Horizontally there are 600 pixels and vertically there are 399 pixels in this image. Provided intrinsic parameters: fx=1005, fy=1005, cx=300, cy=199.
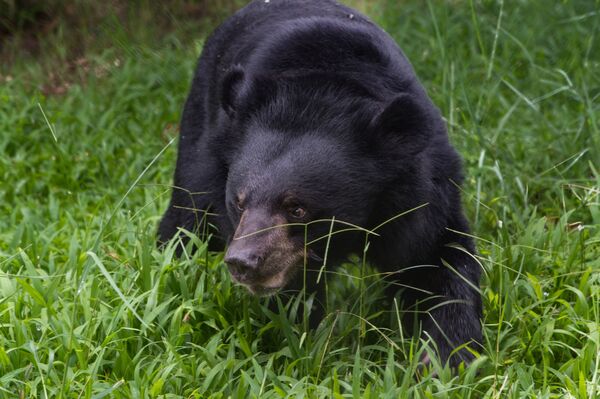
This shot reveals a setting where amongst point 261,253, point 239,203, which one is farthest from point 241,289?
point 261,253

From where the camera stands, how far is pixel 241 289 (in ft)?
14.3

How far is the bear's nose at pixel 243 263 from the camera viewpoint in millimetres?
3545

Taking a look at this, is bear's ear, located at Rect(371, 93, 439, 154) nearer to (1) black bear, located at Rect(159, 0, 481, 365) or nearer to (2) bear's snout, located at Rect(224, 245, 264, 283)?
(1) black bear, located at Rect(159, 0, 481, 365)

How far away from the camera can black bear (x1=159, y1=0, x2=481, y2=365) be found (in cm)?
377

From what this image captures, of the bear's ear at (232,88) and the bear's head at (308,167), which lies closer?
the bear's head at (308,167)

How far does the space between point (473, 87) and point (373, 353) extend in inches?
123

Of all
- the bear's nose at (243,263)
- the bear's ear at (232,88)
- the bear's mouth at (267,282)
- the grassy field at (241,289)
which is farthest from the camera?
the bear's ear at (232,88)

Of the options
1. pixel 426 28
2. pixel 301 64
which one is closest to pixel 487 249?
pixel 301 64

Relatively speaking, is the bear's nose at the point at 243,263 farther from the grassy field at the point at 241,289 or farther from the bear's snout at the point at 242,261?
the grassy field at the point at 241,289

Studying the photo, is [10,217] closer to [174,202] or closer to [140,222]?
[140,222]

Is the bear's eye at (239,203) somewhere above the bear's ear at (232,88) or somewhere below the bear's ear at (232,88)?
below

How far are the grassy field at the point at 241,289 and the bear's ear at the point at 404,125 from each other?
1.87 ft

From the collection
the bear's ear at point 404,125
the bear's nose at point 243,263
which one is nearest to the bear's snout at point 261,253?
the bear's nose at point 243,263

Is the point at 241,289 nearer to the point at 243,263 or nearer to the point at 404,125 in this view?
the point at 243,263
